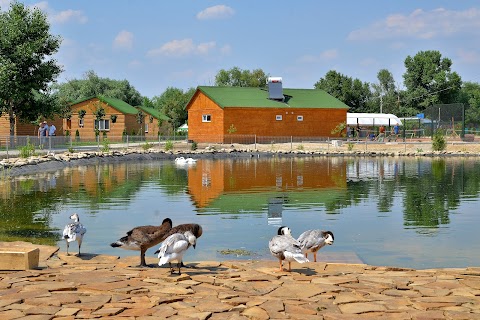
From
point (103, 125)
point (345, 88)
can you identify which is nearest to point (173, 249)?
point (103, 125)

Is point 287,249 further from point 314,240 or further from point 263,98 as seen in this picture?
point 263,98

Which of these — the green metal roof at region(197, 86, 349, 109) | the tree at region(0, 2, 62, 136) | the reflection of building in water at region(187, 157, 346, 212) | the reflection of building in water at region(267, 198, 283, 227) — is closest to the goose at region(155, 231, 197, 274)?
the reflection of building in water at region(267, 198, 283, 227)

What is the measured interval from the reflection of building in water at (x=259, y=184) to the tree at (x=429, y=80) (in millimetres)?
54826

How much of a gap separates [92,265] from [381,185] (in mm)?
18156

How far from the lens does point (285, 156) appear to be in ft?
159

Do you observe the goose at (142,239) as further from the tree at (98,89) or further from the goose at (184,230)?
the tree at (98,89)

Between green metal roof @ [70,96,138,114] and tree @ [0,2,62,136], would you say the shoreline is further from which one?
green metal roof @ [70,96,138,114]

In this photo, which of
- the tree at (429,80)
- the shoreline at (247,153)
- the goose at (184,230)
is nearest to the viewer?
the goose at (184,230)

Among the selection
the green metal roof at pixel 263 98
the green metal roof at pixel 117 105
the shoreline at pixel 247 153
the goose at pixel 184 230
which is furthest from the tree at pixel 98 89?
the goose at pixel 184 230

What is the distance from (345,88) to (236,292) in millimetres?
85303

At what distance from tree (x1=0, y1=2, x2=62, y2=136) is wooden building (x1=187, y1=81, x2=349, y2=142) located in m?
18.0

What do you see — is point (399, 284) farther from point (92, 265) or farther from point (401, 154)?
point (401, 154)

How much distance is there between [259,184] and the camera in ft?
86.8

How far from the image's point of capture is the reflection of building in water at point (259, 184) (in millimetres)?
20375
